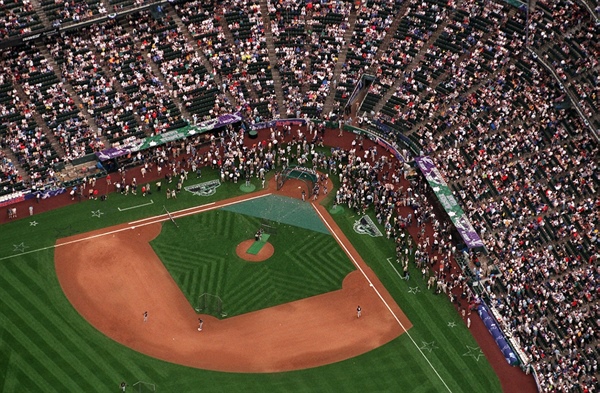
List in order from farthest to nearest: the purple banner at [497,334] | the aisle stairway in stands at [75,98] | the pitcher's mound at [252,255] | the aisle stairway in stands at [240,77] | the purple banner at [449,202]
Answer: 1. the aisle stairway in stands at [240,77]
2. the aisle stairway in stands at [75,98]
3. the pitcher's mound at [252,255]
4. the purple banner at [449,202]
5. the purple banner at [497,334]

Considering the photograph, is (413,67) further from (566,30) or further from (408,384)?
(408,384)

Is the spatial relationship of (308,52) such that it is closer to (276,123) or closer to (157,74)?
(276,123)

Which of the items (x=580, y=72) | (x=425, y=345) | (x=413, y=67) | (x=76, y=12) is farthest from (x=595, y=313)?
(x=76, y=12)

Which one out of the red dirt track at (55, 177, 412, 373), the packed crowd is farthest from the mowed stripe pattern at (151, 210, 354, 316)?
the packed crowd

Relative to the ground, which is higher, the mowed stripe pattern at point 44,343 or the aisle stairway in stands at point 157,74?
the aisle stairway in stands at point 157,74

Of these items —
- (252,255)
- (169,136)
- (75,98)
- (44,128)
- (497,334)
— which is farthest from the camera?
(75,98)

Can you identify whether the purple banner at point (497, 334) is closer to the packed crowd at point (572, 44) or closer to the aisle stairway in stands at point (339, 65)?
the packed crowd at point (572, 44)

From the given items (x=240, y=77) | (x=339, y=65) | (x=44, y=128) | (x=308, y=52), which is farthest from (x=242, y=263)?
(x=308, y=52)

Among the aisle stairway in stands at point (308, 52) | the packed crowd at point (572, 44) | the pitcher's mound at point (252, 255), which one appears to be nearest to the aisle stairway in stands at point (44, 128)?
the pitcher's mound at point (252, 255)
